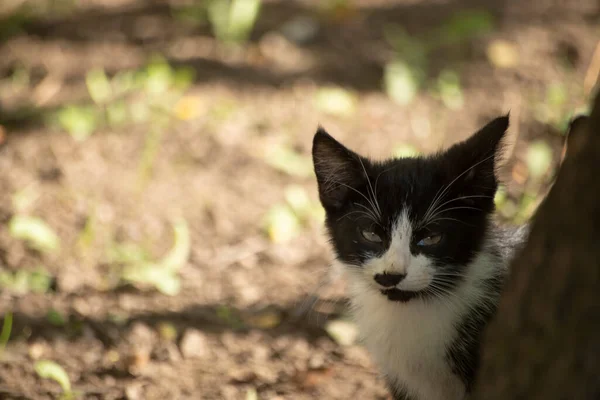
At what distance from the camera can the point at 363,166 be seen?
2600mm

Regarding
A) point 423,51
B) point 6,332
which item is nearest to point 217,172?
point 6,332

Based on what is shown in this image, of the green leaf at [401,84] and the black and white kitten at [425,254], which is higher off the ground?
the green leaf at [401,84]

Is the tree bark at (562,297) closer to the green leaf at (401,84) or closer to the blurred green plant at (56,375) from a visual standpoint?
the blurred green plant at (56,375)

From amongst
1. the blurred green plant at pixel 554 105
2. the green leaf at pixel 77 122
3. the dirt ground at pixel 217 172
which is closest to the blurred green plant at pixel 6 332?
the dirt ground at pixel 217 172

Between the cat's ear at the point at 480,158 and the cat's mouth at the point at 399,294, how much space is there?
0.46 m

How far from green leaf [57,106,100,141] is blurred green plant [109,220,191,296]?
46.9 inches

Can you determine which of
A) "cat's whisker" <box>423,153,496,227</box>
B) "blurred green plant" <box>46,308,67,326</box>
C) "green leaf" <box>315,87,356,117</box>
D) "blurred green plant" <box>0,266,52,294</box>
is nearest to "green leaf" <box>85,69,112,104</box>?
"green leaf" <box>315,87,356,117</box>

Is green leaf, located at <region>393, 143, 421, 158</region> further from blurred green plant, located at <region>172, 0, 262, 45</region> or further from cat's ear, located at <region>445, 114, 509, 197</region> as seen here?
cat's ear, located at <region>445, 114, 509, 197</region>

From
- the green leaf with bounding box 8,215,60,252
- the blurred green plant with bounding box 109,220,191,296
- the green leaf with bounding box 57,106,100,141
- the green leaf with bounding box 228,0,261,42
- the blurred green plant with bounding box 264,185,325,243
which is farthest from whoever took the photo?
the green leaf with bounding box 228,0,261,42

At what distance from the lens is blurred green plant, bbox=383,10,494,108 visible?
5137 mm

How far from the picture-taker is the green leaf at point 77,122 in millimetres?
4734

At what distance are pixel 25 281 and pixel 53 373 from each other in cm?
87

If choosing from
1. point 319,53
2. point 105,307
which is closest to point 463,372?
point 105,307

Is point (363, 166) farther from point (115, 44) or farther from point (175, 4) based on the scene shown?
point (175, 4)
